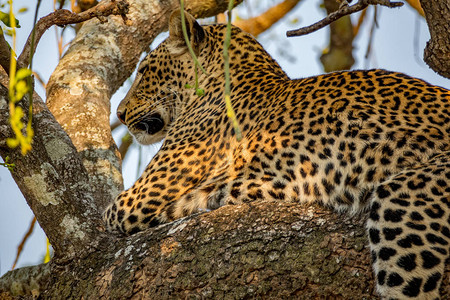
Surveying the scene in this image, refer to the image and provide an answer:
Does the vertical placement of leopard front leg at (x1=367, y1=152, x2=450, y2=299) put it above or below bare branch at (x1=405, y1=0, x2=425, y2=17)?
below

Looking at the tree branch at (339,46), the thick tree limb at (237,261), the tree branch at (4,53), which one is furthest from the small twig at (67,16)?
the tree branch at (339,46)

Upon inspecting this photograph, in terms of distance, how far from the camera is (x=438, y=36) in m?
4.86

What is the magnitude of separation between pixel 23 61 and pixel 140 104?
2.80 meters

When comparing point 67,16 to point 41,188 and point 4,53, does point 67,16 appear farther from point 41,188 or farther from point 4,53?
point 41,188

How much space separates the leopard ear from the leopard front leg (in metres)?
3.01

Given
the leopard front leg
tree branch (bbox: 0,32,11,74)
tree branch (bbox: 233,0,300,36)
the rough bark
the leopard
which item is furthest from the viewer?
tree branch (bbox: 233,0,300,36)

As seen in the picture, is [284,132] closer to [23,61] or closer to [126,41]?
[23,61]

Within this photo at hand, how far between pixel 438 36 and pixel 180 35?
276 centimetres

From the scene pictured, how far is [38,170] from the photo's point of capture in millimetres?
4699

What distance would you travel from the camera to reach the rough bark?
4590 millimetres

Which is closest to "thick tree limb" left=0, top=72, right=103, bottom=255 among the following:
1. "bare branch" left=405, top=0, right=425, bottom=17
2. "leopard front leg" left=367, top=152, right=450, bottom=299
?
"leopard front leg" left=367, top=152, right=450, bottom=299

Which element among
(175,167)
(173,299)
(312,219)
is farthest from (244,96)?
(173,299)

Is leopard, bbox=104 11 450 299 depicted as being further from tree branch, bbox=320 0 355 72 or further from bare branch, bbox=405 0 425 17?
bare branch, bbox=405 0 425 17

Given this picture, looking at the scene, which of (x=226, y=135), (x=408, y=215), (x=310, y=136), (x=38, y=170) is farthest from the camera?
(x=226, y=135)
